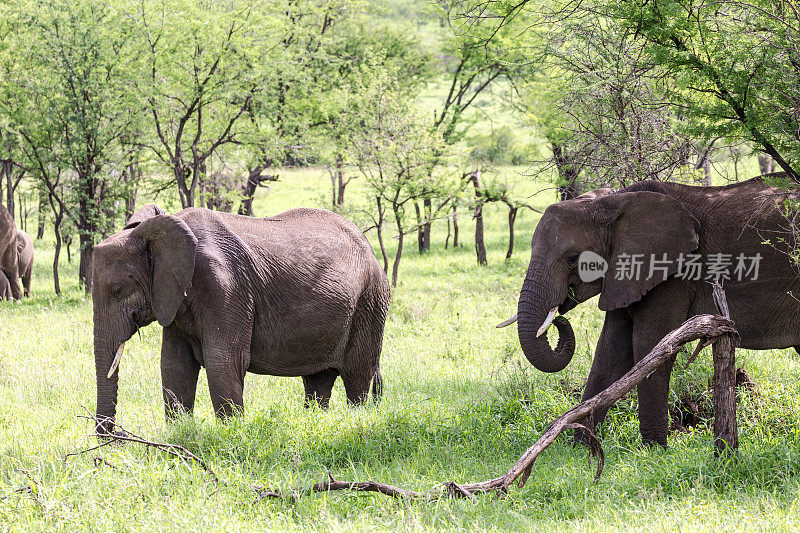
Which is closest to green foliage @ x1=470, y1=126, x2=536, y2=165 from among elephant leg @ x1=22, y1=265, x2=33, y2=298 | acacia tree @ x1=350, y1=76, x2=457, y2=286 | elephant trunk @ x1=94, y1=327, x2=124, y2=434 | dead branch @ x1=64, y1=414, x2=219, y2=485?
acacia tree @ x1=350, y1=76, x2=457, y2=286

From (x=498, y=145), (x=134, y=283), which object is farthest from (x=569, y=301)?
(x=498, y=145)

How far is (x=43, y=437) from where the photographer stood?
7344 mm

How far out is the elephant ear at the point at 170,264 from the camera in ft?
22.3

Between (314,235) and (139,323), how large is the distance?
1.92m

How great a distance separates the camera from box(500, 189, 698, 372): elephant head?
680 centimetres

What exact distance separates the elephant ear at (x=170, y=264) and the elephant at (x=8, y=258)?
42.1 ft

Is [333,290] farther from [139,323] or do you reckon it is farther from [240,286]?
[139,323]

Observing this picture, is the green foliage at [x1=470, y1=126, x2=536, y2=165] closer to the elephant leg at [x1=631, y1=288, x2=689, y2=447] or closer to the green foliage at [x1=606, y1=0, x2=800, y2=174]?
the green foliage at [x1=606, y1=0, x2=800, y2=174]

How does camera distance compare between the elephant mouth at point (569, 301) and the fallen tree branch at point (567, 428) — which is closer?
the fallen tree branch at point (567, 428)

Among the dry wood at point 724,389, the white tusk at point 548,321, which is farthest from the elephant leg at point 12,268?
the dry wood at point 724,389

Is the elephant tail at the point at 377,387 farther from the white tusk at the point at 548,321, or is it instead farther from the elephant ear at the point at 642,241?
the elephant ear at the point at 642,241

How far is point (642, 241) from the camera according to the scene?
6898mm

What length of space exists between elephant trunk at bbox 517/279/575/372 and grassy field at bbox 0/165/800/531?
780 mm

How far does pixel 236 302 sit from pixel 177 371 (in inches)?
33.8
